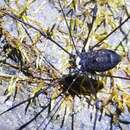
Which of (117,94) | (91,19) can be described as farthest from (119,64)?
(91,19)

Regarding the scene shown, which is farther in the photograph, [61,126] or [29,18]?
[29,18]

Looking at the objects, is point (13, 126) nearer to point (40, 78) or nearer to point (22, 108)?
point (22, 108)

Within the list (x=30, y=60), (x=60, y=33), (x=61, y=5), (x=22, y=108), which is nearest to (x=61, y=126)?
(x=22, y=108)

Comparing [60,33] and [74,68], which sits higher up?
[60,33]

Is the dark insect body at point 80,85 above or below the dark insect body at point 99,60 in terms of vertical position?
below

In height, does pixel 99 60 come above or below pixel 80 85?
above

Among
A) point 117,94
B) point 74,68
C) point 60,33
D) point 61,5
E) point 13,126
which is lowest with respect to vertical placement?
point 13,126

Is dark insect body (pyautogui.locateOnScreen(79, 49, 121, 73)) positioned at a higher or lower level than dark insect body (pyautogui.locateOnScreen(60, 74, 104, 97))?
higher
